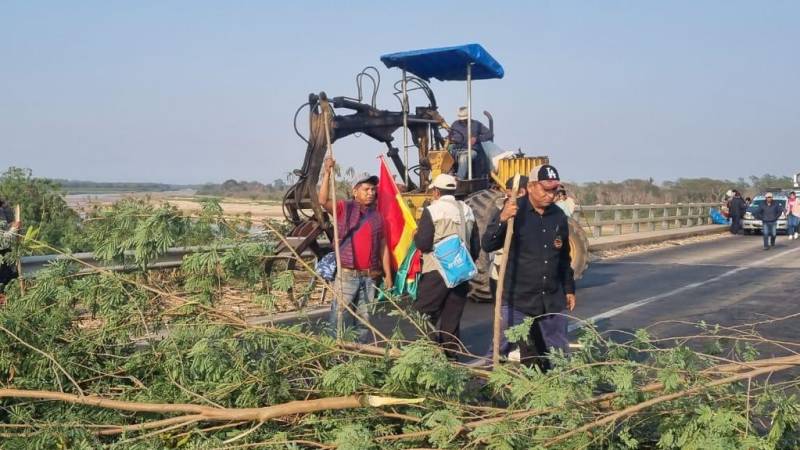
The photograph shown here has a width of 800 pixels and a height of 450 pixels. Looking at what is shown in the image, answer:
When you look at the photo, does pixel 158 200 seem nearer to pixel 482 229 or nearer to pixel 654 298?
pixel 482 229

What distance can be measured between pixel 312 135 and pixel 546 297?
5.42 metres

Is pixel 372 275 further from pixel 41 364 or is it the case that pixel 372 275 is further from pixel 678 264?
pixel 678 264

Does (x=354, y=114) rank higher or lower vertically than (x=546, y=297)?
higher

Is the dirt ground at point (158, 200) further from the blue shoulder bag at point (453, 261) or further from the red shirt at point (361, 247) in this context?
the blue shoulder bag at point (453, 261)


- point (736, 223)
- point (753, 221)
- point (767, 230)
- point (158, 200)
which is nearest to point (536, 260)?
point (158, 200)

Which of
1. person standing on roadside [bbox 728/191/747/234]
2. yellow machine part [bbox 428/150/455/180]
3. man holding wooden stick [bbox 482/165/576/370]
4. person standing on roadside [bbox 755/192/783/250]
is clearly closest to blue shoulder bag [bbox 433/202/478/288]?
man holding wooden stick [bbox 482/165/576/370]

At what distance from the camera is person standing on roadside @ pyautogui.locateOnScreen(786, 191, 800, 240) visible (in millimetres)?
30031

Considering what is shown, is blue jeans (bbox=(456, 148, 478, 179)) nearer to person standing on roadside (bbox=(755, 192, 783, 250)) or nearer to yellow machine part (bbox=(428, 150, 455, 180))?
yellow machine part (bbox=(428, 150, 455, 180))

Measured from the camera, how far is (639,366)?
4.41 metres

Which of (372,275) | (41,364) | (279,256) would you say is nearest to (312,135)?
(372,275)

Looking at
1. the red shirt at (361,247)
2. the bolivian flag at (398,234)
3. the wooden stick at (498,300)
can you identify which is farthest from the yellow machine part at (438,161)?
the wooden stick at (498,300)

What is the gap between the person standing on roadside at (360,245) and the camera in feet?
23.4

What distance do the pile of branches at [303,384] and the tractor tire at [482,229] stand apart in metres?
6.13

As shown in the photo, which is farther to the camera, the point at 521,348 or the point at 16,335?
the point at 521,348
